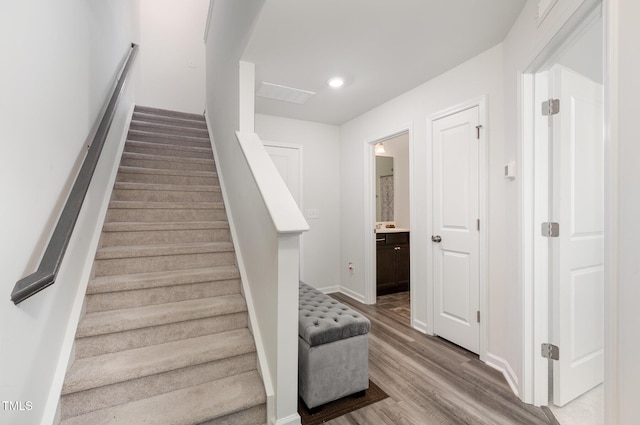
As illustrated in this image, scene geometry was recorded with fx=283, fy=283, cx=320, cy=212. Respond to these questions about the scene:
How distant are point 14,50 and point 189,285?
1545mm

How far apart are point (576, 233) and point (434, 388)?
1.36 m

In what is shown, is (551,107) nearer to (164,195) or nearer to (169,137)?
(164,195)

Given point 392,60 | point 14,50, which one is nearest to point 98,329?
point 14,50

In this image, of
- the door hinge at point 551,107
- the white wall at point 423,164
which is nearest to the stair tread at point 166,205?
the white wall at point 423,164

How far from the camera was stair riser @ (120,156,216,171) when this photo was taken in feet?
10.1

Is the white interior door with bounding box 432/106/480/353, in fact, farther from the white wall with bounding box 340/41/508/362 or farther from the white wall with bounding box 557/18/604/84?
the white wall with bounding box 557/18/604/84

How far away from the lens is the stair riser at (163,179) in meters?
2.86

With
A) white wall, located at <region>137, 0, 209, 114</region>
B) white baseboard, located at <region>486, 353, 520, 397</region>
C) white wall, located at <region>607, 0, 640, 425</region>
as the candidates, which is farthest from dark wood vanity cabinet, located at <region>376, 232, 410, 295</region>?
white wall, located at <region>137, 0, 209, 114</region>

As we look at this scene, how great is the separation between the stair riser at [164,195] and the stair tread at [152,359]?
1.50m

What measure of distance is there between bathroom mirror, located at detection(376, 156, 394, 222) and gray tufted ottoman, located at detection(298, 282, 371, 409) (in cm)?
333

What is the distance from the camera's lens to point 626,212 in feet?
2.99

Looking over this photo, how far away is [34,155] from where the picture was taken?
1237mm

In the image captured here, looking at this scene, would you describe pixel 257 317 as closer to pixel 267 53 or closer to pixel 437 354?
pixel 437 354

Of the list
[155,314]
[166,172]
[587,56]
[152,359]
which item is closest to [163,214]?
[166,172]
